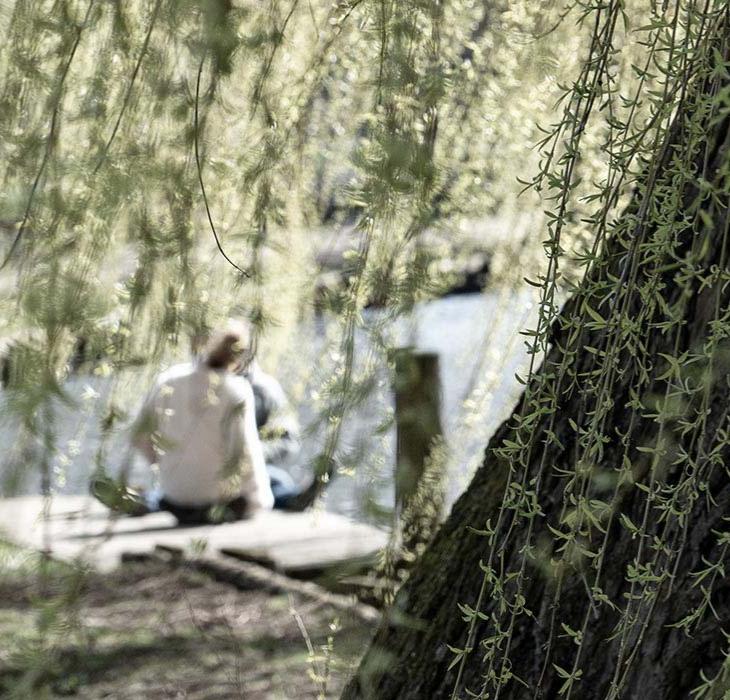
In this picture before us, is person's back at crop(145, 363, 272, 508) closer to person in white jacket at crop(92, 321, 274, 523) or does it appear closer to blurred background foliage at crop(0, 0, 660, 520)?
person in white jacket at crop(92, 321, 274, 523)

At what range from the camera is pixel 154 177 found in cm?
97

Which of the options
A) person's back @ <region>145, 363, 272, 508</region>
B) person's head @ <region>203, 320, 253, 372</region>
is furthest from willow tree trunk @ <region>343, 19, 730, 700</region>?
person's head @ <region>203, 320, 253, 372</region>

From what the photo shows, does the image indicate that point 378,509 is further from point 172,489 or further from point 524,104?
point 172,489

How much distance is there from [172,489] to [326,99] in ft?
5.62

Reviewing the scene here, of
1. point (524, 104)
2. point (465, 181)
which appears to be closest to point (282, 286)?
point (465, 181)

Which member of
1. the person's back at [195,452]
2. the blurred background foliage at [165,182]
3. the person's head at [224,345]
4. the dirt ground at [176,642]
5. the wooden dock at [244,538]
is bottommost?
the dirt ground at [176,642]

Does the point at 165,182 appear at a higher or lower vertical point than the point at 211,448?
higher

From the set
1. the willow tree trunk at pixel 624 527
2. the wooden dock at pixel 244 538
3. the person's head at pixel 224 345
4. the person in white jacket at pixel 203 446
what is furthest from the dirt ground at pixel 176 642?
the willow tree trunk at pixel 624 527

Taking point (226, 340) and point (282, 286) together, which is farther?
point (226, 340)

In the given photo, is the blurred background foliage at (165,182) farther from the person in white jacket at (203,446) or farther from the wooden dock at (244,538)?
the wooden dock at (244,538)

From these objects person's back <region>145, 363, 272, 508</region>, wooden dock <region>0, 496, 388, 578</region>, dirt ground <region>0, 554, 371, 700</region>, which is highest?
person's back <region>145, 363, 272, 508</region>

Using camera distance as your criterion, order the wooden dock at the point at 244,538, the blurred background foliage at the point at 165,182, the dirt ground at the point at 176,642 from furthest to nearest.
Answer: the wooden dock at the point at 244,538
the dirt ground at the point at 176,642
the blurred background foliage at the point at 165,182

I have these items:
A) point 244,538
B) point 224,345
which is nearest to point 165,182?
point 224,345

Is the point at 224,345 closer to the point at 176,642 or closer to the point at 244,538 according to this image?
the point at 176,642
